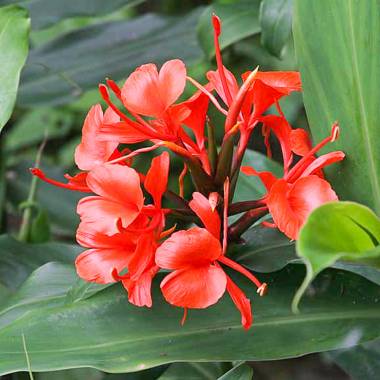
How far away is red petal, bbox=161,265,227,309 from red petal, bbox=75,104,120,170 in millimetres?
125

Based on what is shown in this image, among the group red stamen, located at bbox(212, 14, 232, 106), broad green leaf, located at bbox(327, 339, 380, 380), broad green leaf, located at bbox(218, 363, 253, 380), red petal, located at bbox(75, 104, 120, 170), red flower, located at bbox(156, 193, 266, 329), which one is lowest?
broad green leaf, located at bbox(327, 339, 380, 380)

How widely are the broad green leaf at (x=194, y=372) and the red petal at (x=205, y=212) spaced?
0.38 metres

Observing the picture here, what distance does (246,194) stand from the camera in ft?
3.01

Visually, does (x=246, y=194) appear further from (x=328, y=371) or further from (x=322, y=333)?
(x=328, y=371)

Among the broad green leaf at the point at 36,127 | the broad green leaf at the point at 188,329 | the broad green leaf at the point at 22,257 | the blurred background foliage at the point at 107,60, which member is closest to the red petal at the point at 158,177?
the broad green leaf at the point at 188,329

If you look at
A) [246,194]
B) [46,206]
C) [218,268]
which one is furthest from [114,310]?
[46,206]

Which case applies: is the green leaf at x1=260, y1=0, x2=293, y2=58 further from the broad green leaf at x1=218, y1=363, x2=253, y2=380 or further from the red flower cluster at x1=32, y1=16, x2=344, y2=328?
the broad green leaf at x1=218, y1=363, x2=253, y2=380

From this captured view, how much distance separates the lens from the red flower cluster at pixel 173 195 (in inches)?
21.7

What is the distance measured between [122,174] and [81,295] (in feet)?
0.48

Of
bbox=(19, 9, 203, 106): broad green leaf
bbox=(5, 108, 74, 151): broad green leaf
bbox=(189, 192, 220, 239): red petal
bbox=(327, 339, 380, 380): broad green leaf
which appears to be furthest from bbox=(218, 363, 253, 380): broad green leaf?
bbox=(5, 108, 74, 151): broad green leaf

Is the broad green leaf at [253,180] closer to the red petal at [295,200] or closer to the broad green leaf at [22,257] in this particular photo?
the broad green leaf at [22,257]

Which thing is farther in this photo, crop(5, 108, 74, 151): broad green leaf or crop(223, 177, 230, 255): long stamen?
crop(5, 108, 74, 151): broad green leaf

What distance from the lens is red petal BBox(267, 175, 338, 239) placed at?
0.54m

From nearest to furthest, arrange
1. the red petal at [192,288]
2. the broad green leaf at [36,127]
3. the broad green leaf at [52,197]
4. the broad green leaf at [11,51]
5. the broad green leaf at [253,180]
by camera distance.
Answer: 1. the red petal at [192,288]
2. the broad green leaf at [11,51]
3. the broad green leaf at [253,180]
4. the broad green leaf at [52,197]
5. the broad green leaf at [36,127]
